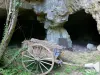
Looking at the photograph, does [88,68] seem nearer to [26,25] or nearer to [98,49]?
[98,49]

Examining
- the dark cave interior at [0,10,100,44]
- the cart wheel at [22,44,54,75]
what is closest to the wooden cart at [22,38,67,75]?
the cart wheel at [22,44,54,75]

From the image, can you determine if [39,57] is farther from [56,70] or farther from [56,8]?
[56,8]

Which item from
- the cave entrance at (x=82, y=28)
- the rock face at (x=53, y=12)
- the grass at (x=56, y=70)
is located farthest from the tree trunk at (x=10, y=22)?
the cave entrance at (x=82, y=28)

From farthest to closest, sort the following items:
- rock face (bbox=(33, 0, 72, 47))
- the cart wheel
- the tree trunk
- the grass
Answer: rock face (bbox=(33, 0, 72, 47)), the grass, the cart wheel, the tree trunk

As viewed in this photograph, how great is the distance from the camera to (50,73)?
5.07 meters

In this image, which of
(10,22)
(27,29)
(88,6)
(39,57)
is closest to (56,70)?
(39,57)

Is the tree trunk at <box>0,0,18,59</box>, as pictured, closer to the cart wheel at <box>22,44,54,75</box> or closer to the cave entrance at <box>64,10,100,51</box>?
the cart wheel at <box>22,44,54,75</box>

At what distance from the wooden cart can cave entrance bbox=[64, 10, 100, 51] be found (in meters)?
3.75

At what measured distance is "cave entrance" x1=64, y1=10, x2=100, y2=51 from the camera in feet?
28.7

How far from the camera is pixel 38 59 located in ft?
15.9

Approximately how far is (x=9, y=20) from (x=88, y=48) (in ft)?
12.0

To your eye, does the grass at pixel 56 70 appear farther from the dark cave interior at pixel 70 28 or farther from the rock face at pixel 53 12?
the dark cave interior at pixel 70 28

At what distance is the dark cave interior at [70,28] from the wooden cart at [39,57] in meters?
3.30

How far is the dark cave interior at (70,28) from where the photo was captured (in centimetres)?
860
